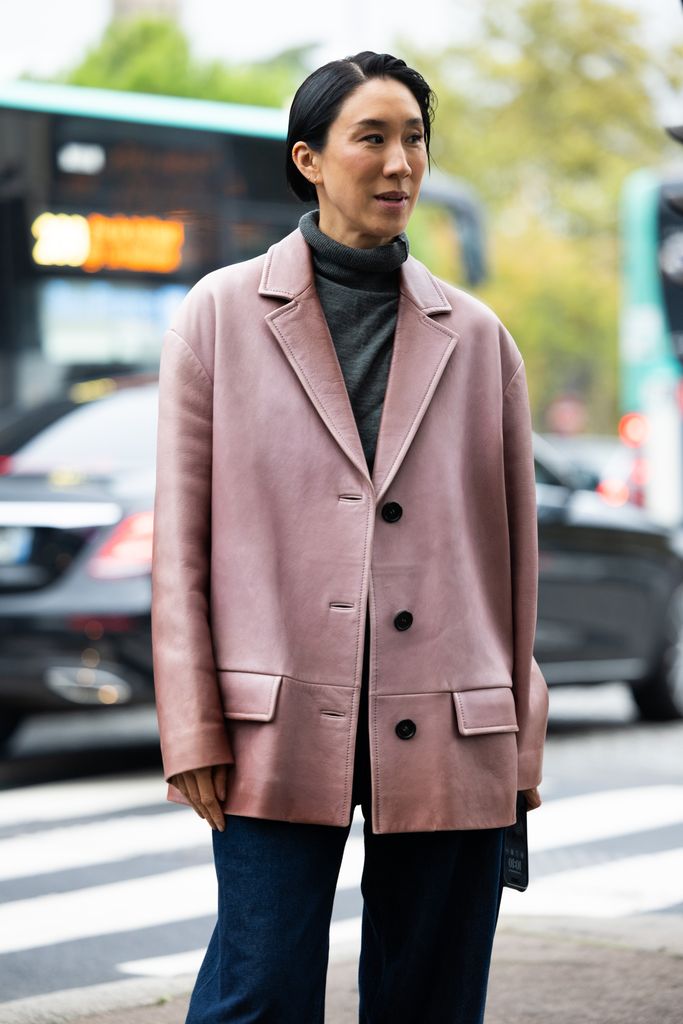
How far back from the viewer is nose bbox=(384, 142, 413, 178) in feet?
9.70

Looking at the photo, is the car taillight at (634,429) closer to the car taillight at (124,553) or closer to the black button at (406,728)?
the car taillight at (124,553)

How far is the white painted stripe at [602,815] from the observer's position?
718cm

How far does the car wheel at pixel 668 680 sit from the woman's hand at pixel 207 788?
745cm

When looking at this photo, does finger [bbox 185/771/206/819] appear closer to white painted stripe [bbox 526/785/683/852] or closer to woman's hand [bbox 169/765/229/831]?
woman's hand [bbox 169/765/229/831]

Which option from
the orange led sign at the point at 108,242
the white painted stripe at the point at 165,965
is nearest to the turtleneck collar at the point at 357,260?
the white painted stripe at the point at 165,965

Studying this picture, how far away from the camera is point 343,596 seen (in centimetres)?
292

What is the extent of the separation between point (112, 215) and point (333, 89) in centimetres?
998

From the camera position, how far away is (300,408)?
2.97 metres

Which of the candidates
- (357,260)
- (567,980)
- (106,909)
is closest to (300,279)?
(357,260)

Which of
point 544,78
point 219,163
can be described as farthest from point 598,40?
point 219,163

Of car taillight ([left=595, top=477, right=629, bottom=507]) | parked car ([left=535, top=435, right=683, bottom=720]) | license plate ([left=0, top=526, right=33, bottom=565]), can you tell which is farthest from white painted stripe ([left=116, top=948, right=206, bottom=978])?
car taillight ([left=595, top=477, right=629, bottom=507])

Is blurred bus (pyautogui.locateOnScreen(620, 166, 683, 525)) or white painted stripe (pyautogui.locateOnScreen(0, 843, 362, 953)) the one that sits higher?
blurred bus (pyautogui.locateOnScreen(620, 166, 683, 525))

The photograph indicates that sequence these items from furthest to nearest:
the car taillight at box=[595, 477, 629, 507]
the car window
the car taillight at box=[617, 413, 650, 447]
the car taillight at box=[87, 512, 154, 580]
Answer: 1. the car taillight at box=[617, 413, 650, 447]
2. the car taillight at box=[595, 477, 629, 507]
3. the car window
4. the car taillight at box=[87, 512, 154, 580]

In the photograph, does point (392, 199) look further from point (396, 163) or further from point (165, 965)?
point (165, 965)
